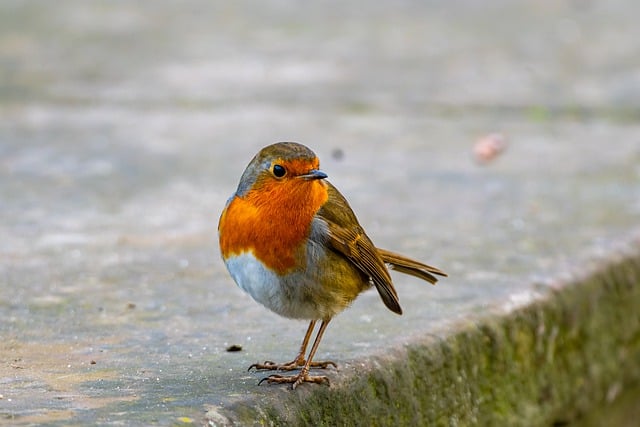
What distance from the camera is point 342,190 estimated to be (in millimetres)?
4918

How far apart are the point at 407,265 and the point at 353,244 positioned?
1.30 ft

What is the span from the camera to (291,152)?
2.87 m

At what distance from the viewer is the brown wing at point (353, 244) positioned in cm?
290

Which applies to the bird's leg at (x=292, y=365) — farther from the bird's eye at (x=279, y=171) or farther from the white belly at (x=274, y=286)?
the bird's eye at (x=279, y=171)

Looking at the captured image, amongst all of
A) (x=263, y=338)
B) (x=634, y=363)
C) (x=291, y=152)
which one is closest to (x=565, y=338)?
(x=634, y=363)

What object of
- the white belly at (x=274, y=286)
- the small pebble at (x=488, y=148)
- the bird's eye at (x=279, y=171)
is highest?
the small pebble at (x=488, y=148)

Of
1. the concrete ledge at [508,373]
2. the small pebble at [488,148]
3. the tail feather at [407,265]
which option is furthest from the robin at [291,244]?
the small pebble at [488,148]

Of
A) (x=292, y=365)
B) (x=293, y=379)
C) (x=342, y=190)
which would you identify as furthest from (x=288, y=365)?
(x=342, y=190)

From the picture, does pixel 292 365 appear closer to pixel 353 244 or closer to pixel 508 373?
pixel 353 244

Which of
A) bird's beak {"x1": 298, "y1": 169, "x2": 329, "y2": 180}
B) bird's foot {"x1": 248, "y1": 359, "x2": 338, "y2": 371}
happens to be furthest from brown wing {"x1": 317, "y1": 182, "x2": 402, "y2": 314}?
bird's foot {"x1": 248, "y1": 359, "x2": 338, "y2": 371}

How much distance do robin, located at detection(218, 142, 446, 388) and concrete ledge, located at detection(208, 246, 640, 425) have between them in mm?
118

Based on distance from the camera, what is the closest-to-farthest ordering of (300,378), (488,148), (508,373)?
(300,378) < (508,373) < (488,148)

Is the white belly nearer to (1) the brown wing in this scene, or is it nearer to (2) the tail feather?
(1) the brown wing

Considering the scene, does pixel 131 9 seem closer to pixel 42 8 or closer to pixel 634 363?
pixel 42 8
